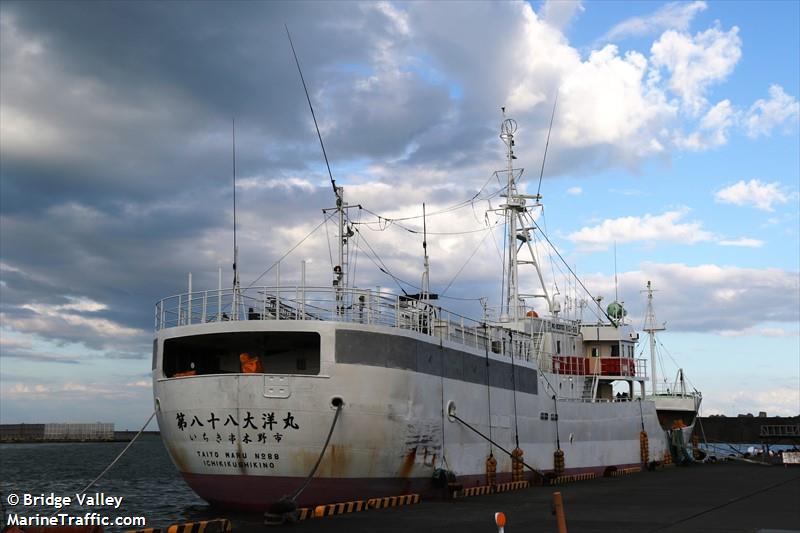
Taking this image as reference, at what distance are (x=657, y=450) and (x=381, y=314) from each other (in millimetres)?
26757

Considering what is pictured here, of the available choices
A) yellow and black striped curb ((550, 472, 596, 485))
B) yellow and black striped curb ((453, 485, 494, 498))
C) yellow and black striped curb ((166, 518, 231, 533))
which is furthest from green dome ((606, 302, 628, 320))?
yellow and black striped curb ((166, 518, 231, 533))

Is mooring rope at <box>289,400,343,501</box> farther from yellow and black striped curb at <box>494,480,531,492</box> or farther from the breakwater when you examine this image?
the breakwater

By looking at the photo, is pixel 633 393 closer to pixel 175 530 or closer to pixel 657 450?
pixel 657 450

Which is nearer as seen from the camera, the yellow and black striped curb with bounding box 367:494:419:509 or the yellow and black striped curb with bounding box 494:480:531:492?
the yellow and black striped curb with bounding box 367:494:419:509

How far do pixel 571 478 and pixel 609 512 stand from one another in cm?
1331

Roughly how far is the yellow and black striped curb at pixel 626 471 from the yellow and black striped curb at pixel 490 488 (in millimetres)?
Result: 9044

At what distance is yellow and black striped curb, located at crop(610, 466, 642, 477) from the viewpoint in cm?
3646

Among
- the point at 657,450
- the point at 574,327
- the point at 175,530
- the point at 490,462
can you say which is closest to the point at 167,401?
the point at 175,530

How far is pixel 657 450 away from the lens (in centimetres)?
4288

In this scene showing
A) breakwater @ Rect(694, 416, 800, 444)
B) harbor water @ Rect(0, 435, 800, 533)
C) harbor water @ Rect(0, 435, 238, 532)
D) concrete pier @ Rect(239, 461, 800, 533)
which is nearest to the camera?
concrete pier @ Rect(239, 461, 800, 533)

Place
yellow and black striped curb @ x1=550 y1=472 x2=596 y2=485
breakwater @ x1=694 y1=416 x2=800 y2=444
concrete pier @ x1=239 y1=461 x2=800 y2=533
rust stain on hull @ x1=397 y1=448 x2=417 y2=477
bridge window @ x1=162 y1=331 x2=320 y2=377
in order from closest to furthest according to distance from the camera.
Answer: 1. concrete pier @ x1=239 y1=461 x2=800 y2=533
2. rust stain on hull @ x1=397 y1=448 x2=417 y2=477
3. bridge window @ x1=162 y1=331 x2=320 y2=377
4. yellow and black striped curb @ x1=550 y1=472 x2=596 y2=485
5. breakwater @ x1=694 y1=416 x2=800 y2=444

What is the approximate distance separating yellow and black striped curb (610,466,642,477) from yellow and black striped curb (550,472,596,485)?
2.03 meters

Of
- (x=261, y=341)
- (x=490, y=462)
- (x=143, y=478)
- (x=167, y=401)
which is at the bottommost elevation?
(x=143, y=478)

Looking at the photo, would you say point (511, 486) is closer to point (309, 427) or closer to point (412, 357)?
point (412, 357)
